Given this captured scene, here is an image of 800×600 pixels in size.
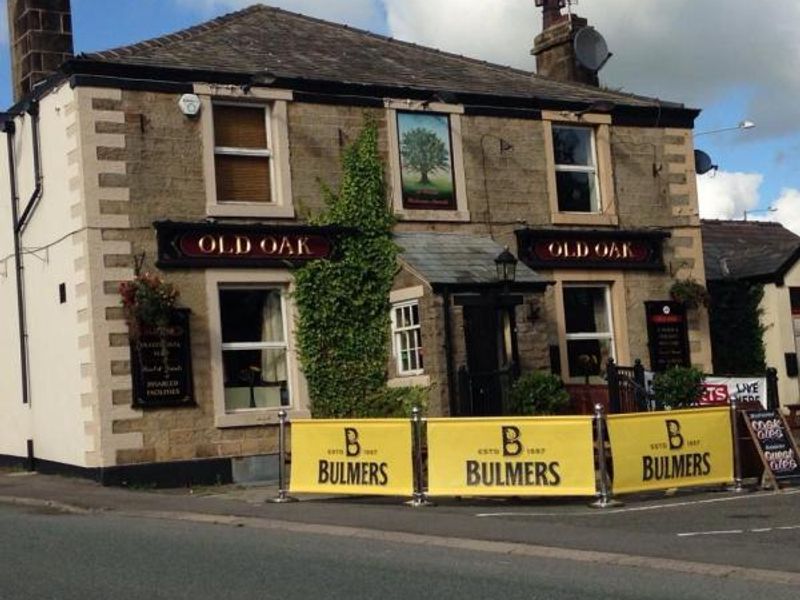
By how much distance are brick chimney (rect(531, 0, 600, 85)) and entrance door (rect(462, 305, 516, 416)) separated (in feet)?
24.2

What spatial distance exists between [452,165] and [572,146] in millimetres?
2653

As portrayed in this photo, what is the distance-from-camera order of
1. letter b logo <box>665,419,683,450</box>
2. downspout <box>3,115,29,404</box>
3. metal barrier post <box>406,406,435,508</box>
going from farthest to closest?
downspout <box>3,115,29,404</box> < letter b logo <box>665,419,683,450</box> < metal barrier post <box>406,406,435,508</box>

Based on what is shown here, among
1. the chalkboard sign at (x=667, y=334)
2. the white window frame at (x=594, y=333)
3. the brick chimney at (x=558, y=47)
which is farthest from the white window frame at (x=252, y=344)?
the brick chimney at (x=558, y=47)

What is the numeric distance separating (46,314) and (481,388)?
687 cm

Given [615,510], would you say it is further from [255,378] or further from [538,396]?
[255,378]

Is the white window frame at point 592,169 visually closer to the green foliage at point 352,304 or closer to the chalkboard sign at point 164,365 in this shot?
the green foliage at point 352,304

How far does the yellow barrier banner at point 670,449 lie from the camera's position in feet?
45.0

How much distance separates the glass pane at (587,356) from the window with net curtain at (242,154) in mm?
5951

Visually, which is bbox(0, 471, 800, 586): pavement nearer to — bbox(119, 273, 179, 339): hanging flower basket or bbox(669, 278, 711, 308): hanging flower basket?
bbox(119, 273, 179, 339): hanging flower basket

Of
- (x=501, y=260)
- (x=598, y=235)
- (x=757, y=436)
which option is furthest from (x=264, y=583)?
(x=598, y=235)

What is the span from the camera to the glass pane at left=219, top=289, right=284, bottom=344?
18234mm

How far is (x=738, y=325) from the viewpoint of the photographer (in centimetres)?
2394

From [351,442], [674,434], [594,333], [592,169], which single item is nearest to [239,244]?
[351,442]

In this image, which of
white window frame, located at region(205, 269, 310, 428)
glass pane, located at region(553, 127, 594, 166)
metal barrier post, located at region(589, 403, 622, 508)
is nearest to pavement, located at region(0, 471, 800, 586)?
metal barrier post, located at region(589, 403, 622, 508)
